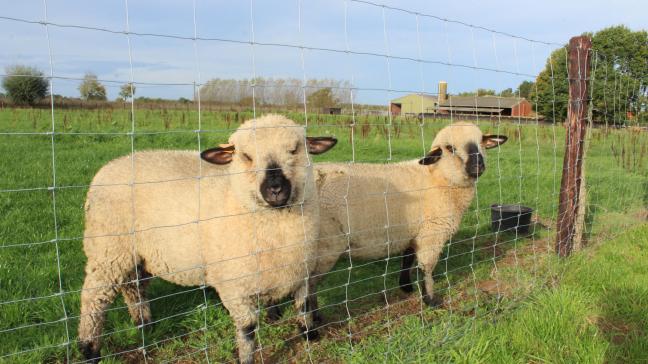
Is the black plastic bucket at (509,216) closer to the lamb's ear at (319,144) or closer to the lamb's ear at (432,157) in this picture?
the lamb's ear at (432,157)

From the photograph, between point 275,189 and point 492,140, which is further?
point 492,140

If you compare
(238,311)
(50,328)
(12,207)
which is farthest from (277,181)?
(12,207)

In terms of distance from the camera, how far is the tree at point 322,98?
359 centimetres

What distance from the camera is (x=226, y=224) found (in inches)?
117

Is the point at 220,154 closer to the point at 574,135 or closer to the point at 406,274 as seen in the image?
the point at 406,274

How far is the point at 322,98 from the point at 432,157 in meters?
1.35

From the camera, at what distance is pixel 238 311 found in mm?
2971

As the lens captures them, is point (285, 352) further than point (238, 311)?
Yes

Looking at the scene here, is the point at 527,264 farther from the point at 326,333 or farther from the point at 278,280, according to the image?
the point at 278,280

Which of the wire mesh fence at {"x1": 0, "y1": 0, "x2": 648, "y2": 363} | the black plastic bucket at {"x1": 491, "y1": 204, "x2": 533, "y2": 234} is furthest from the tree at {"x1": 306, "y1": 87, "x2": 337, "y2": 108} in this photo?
the black plastic bucket at {"x1": 491, "y1": 204, "x2": 533, "y2": 234}

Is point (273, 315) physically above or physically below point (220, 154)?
below

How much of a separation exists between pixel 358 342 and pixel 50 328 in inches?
93.1

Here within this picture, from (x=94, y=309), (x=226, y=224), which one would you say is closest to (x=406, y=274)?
(x=226, y=224)

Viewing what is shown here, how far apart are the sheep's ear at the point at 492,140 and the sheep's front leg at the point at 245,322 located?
305cm
